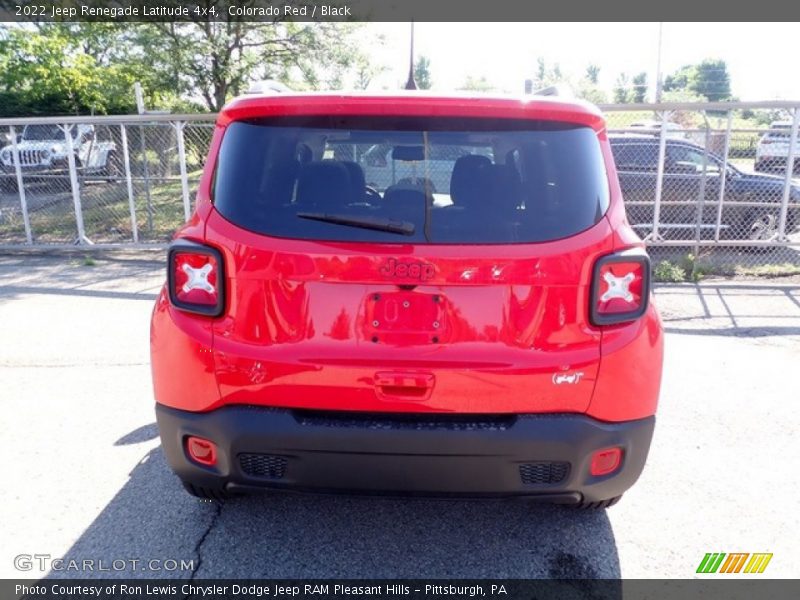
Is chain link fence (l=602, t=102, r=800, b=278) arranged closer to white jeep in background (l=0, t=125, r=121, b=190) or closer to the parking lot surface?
the parking lot surface

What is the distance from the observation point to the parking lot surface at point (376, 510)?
277cm

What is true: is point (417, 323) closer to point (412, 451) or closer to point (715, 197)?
point (412, 451)

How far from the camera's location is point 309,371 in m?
2.33

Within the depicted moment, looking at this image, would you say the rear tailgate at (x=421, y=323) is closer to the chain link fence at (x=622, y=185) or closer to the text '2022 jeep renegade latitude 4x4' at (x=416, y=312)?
the text '2022 jeep renegade latitude 4x4' at (x=416, y=312)

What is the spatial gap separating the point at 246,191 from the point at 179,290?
18.1 inches

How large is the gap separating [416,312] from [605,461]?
93 cm

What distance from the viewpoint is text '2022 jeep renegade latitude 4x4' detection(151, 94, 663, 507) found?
2.31m

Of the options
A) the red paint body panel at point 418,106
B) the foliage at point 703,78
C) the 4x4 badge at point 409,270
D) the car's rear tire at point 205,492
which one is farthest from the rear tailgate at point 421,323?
the foliage at point 703,78

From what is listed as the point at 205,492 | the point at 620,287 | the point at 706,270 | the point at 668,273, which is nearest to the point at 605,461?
the point at 620,287

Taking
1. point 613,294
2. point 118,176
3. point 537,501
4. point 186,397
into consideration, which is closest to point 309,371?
point 186,397

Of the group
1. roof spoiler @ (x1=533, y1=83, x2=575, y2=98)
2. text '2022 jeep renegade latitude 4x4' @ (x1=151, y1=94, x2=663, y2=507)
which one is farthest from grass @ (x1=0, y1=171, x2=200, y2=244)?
text '2022 jeep renegade latitude 4x4' @ (x1=151, y1=94, x2=663, y2=507)

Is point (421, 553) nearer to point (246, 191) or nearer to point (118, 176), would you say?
point (246, 191)

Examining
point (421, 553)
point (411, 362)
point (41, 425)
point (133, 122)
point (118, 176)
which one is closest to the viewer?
point (411, 362)

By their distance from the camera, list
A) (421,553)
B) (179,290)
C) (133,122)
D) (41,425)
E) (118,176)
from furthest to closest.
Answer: (118,176)
(133,122)
(41,425)
(421,553)
(179,290)
